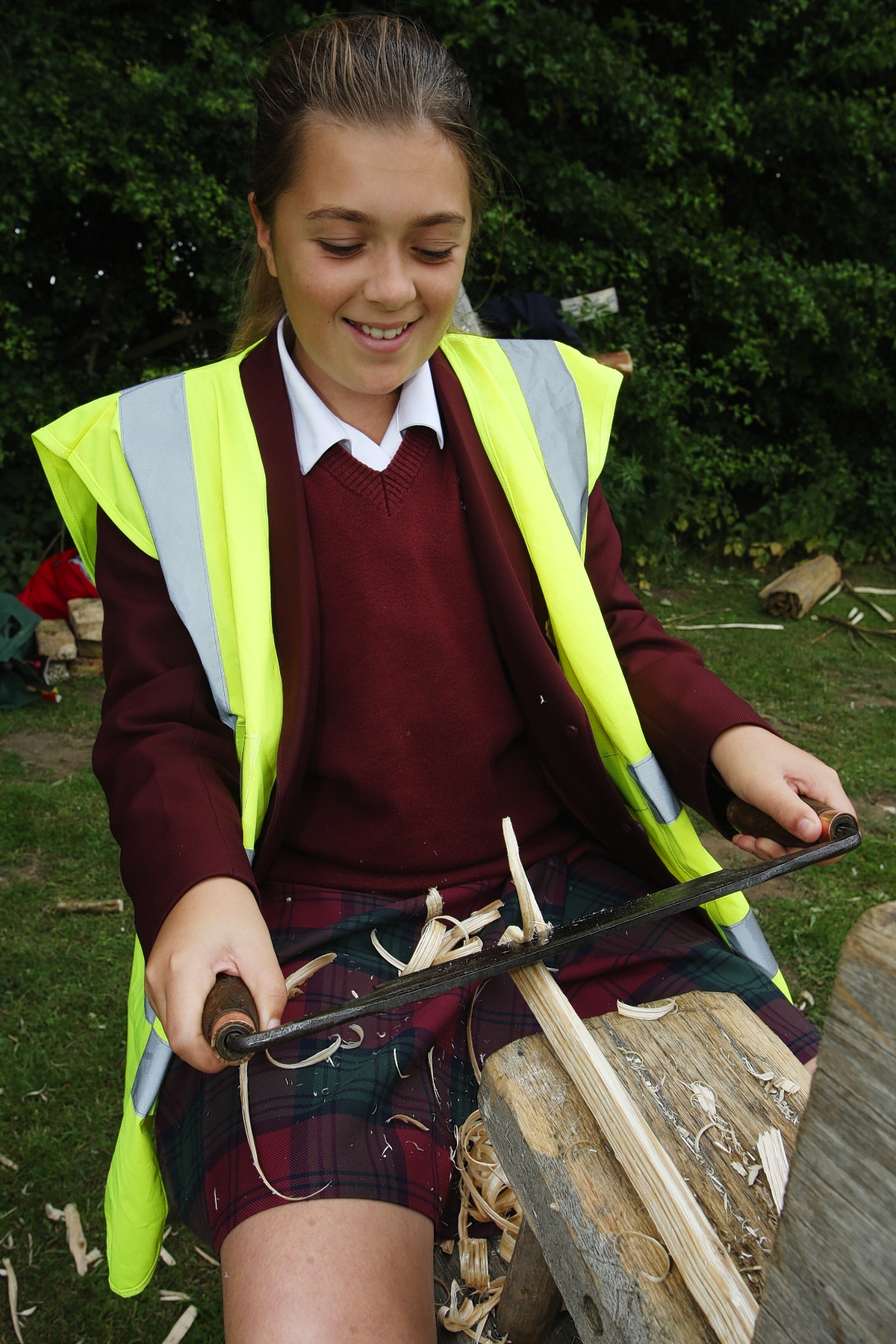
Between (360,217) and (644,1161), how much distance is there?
1.29 metres

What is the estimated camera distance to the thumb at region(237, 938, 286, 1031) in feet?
3.73

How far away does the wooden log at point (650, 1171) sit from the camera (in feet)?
2.93

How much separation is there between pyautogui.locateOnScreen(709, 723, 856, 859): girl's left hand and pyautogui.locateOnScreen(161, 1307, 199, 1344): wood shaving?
4.86 feet

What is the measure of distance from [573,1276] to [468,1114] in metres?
0.42

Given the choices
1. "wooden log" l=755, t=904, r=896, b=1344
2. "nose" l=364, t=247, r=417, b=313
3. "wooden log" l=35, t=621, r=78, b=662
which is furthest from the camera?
"wooden log" l=35, t=621, r=78, b=662

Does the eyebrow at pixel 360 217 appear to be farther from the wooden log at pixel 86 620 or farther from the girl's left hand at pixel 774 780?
the wooden log at pixel 86 620

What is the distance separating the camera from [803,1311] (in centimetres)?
72

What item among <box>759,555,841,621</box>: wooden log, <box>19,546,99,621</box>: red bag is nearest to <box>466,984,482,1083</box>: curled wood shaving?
<box>19,546,99,621</box>: red bag

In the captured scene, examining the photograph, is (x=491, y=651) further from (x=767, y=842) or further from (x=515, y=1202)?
(x=515, y=1202)

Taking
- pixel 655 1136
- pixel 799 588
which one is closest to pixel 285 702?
pixel 655 1136

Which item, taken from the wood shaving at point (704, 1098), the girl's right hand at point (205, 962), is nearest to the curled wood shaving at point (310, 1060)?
the girl's right hand at point (205, 962)

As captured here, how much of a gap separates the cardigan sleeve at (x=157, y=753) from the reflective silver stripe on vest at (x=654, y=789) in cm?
64

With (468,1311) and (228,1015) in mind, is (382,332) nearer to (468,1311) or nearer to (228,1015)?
(228,1015)

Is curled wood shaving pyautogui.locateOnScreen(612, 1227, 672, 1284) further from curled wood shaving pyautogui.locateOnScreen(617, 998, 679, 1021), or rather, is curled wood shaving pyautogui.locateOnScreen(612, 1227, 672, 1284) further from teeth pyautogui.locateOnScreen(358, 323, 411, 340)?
teeth pyautogui.locateOnScreen(358, 323, 411, 340)
